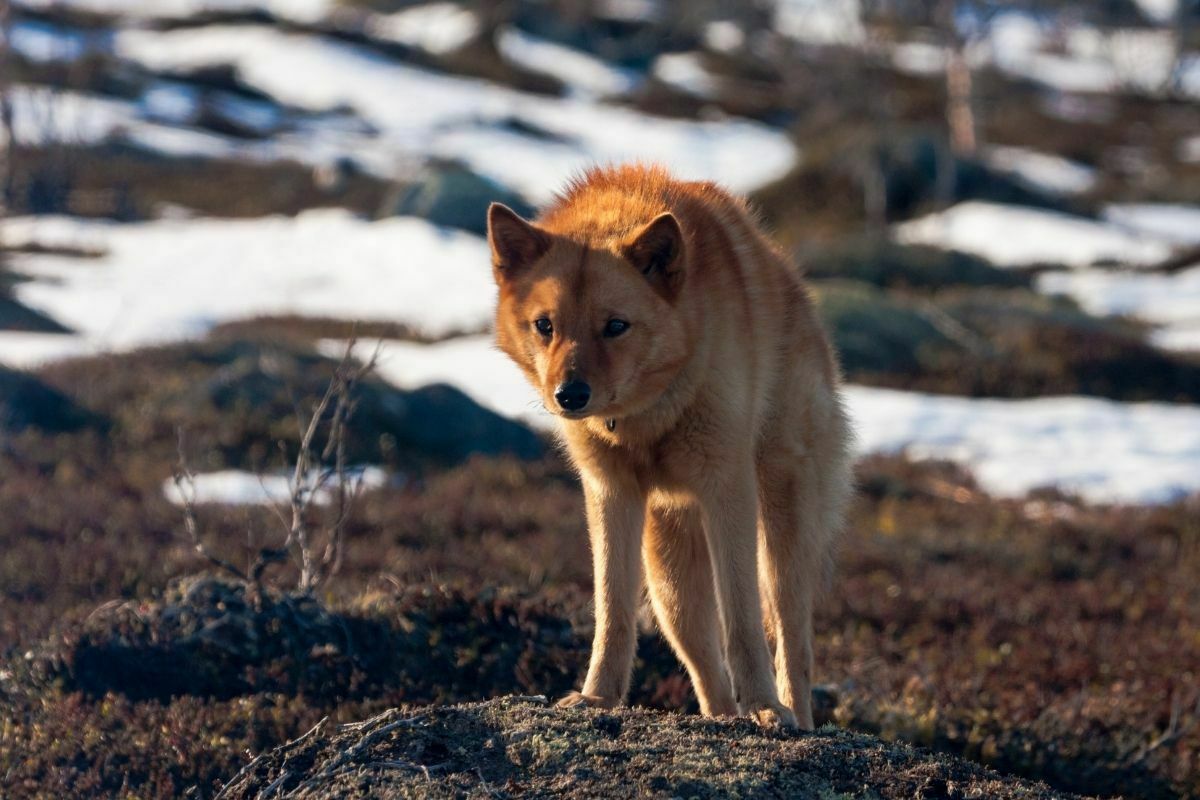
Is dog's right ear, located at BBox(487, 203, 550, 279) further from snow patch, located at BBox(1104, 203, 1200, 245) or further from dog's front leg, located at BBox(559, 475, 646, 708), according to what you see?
snow patch, located at BBox(1104, 203, 1200, 245)

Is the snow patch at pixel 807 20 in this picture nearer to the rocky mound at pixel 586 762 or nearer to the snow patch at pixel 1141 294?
the snow patch at pixel 1141 294

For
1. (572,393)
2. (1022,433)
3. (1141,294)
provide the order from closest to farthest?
(572,393), (1022,433), (1141,294)

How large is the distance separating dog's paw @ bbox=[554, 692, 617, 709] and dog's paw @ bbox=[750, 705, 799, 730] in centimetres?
50

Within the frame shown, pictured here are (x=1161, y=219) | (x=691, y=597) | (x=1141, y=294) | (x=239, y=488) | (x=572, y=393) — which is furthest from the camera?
(x=1161, y=219)

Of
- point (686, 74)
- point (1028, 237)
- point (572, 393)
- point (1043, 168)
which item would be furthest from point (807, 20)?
point (572, 393)

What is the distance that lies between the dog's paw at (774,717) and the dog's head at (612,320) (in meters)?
1.07

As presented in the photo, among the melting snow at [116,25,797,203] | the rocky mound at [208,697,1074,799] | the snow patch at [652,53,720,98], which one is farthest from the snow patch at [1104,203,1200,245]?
the rocky mound at [208,697,1074,799]

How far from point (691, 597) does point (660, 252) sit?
4.43ft

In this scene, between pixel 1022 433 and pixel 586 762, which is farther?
pixel 1022 433

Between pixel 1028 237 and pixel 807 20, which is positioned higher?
pixel 807 20

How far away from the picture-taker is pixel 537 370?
4457 millimetres

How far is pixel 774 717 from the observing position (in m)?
4.18

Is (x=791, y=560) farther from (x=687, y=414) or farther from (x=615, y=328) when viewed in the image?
(x=615, y=328)

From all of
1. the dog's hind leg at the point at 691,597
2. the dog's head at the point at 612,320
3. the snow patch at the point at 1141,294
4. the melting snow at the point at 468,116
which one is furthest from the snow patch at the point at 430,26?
the dog's head at the point at 612,320
